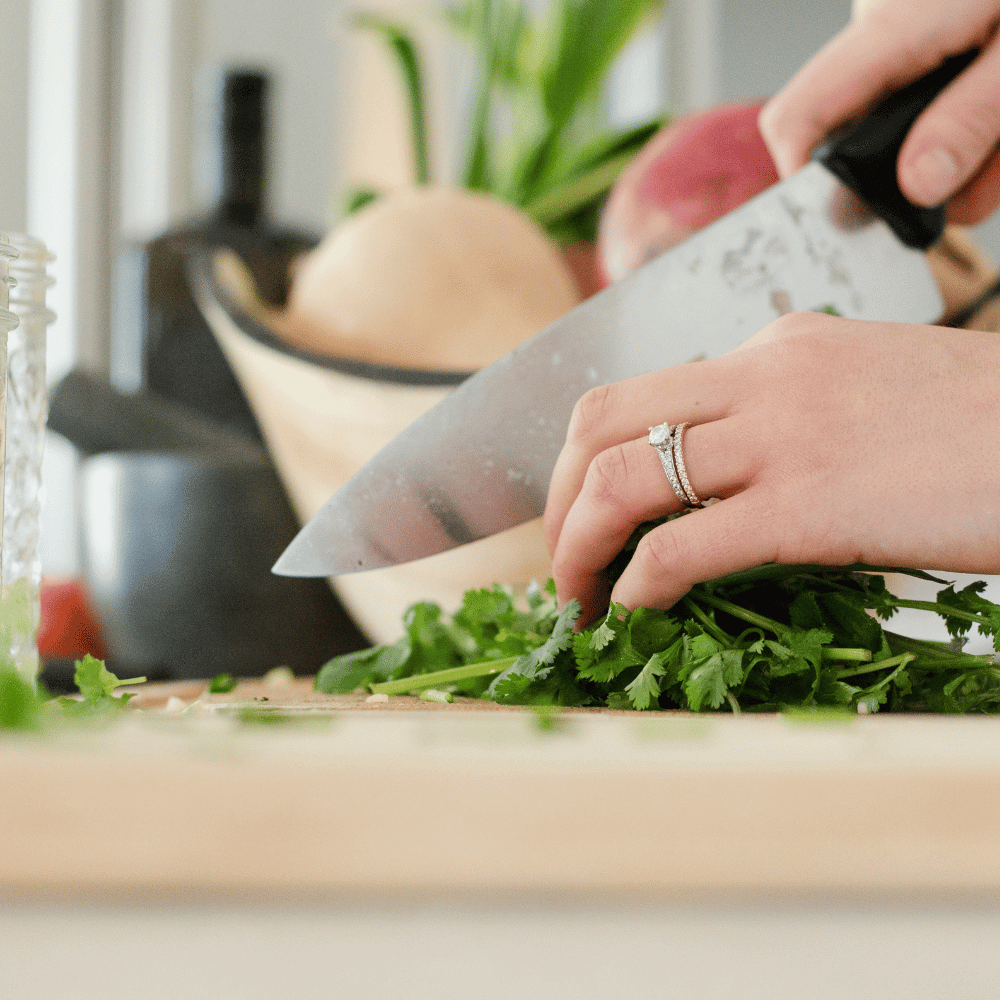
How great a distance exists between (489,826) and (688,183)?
0.80m

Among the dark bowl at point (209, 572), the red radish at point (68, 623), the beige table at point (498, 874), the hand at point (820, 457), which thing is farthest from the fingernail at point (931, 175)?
the red radish at point (68, 623)

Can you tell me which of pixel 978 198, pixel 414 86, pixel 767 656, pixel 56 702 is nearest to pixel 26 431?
pixel 56 702

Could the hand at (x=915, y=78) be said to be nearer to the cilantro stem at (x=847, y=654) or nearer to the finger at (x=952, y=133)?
the finger at (x=952, y=133)

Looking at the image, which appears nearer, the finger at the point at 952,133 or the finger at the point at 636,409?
the finger at the point at 636,409

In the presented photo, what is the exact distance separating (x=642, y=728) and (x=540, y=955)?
0.11 metres

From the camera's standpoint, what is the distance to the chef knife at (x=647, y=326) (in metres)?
0.60

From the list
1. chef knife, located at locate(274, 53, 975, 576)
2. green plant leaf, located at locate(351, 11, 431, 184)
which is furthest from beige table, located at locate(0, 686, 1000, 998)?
green plant leaf, located at locate(351, 11, 431, 184)

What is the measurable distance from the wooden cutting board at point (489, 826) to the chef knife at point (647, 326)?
32cm

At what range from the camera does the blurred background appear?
1775mm

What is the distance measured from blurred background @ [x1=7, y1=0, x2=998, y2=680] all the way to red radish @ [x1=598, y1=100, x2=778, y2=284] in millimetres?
652

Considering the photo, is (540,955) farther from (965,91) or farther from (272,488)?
(272,488)

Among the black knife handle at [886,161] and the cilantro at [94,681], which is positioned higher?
the black knife handle at [886,161]

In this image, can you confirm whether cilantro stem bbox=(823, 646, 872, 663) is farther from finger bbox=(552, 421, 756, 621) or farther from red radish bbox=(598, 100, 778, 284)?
red radish bbox=(598, 100, 778, 284)

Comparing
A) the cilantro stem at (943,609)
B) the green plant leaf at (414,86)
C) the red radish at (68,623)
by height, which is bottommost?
the red radish at (68,623)
